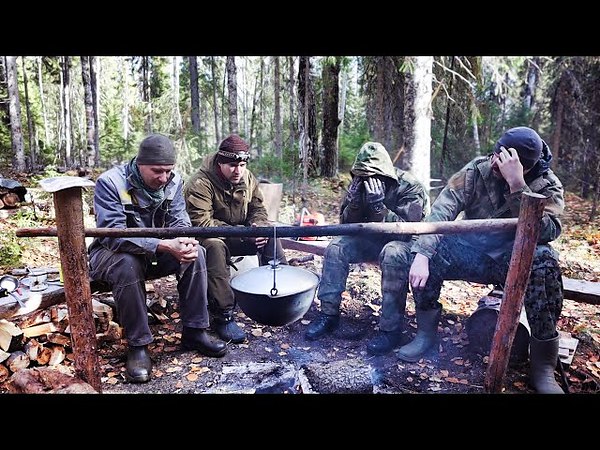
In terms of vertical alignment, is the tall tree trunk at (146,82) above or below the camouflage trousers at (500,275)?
above

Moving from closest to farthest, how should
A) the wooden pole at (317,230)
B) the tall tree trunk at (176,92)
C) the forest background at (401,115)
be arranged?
the wooden pole at (317,230)
the forest background at (401,115)
the tall tree trunk at (176,92)

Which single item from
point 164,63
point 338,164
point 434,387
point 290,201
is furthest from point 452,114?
point 164,63

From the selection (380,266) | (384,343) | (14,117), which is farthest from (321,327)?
(14,117)

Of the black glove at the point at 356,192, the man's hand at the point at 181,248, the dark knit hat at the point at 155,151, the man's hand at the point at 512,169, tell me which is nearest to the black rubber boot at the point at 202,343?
the man's hand at the point at 181,248

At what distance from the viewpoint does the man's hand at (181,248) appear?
2836mm

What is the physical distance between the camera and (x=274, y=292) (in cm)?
245

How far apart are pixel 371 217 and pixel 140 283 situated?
1.94m

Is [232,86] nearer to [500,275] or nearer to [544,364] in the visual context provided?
[500,275]

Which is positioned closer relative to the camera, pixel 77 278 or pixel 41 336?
pixel 77 278

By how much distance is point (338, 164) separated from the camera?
13.2 metres

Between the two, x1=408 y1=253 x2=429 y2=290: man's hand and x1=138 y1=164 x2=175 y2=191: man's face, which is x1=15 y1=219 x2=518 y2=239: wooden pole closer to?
x1=408 y1=253 x2=429 y2=290: man's hand

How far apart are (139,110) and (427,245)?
58.3ft

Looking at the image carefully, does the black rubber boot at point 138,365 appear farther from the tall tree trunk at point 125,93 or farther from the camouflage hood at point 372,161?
the tall tree trunk at point 125,93

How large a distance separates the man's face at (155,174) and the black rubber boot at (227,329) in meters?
1.18
